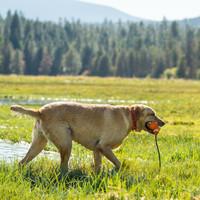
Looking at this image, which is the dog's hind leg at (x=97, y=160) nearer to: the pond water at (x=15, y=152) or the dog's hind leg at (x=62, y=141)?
the dog's hind leg at (x=62, y=141)

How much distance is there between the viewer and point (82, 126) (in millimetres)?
11344

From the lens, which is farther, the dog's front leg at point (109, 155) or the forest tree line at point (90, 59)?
the forest tree line at point (90, 59)

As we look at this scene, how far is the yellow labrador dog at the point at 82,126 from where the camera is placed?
11.0m

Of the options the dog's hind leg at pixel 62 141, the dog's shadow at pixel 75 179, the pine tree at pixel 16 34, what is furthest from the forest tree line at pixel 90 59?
the dog's shadow at pixel 75 179

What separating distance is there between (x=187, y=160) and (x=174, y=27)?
186 meters

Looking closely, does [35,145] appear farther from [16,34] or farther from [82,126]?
[16,34]

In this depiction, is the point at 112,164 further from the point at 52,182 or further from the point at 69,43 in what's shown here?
the point at 69,43

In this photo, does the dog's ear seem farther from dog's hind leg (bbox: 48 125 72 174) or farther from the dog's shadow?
dog's hind leg (bbox: 48 125 72 174)

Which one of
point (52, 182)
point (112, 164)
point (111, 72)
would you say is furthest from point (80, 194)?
point (111, 72)

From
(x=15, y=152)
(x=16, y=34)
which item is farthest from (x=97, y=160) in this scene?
(x=16, y=34)

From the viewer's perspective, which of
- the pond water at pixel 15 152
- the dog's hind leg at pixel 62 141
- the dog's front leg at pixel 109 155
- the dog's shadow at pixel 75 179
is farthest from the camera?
the pond water at pixel 15 152

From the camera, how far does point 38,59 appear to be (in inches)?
6073

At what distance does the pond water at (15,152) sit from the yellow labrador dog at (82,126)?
155cm

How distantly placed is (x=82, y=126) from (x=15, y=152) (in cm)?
333
